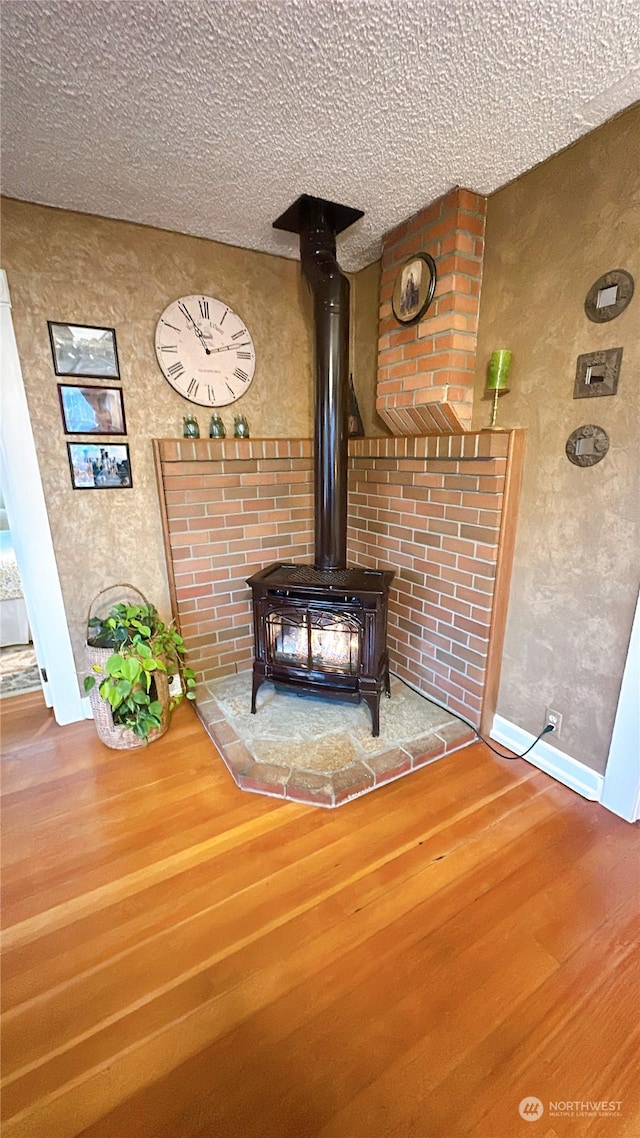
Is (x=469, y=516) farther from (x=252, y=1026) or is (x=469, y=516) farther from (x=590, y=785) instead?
(x=252, y=1026)

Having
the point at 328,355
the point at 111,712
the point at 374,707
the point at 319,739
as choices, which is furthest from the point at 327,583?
the point at 111,712

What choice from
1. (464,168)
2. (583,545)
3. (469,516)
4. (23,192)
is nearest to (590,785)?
(583,545)

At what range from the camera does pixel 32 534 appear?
1.93 m

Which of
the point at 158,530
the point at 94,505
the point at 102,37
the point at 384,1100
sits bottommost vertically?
the point at 384,1100

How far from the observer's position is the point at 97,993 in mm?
1097

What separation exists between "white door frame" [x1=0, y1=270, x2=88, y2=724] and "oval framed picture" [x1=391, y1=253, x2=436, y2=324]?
1649 millimetres

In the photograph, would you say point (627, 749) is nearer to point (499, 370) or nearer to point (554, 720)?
point (554, 720)

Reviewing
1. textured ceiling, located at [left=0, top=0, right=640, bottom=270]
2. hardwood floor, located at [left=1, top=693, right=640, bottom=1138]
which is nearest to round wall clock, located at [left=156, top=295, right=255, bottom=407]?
textured ceiling, located at [left=0, top=0, right=640, bottom=270]

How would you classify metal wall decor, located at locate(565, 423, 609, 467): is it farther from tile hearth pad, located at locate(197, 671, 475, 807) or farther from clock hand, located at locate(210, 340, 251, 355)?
clock hand, located at locate(210, 340, 251, 355)

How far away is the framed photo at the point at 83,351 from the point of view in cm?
182

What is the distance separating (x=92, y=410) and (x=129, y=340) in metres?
0.36

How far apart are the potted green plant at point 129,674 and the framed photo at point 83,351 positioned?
3.48 feet

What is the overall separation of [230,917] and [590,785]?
139cm

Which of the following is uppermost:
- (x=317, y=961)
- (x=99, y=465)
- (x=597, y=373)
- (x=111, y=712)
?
(x=597, y=373)
